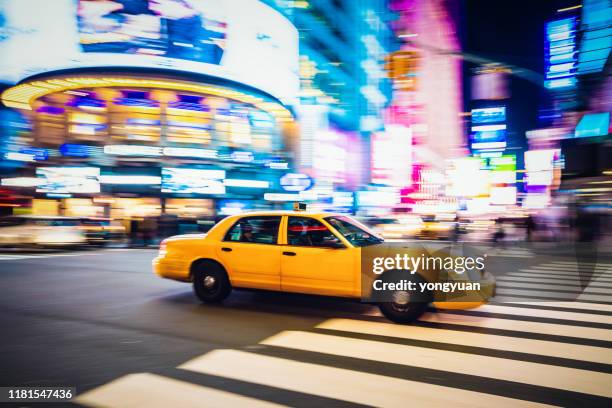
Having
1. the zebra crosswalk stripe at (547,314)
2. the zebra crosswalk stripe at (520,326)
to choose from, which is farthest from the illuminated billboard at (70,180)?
the zebra crosswalk stripe at (547,314)

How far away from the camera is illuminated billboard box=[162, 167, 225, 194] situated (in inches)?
1174

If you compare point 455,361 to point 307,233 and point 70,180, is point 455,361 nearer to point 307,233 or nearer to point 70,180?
point 307,233

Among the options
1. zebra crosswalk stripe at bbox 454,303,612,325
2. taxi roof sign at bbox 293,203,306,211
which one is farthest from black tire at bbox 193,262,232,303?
zebra crosswalk stripe at bbox 454,303,612,325

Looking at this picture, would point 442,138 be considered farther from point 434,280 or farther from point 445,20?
point 434,280

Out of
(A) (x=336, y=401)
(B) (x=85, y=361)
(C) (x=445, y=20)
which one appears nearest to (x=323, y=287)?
(A) (x=336, y=401)

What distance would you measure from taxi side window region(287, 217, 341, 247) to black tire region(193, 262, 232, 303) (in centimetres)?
140

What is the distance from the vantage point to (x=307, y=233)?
20.1 ft

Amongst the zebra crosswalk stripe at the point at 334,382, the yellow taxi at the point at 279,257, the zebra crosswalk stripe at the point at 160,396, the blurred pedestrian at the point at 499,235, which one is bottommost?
the blurred pedestrian at the point at 499,235

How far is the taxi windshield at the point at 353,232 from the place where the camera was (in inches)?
238

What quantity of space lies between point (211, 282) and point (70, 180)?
26.5 meters

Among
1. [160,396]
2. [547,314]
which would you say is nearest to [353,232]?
[547,314]

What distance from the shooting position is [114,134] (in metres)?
29.8

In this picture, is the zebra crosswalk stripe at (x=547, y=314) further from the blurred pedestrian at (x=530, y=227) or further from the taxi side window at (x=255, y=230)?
the blurred pedestrian at (x=530, y=227)

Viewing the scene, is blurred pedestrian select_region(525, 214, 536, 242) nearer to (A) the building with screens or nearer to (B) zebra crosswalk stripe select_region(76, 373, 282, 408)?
(B) zebra crosswalk stripe select_region(76, 373, 282, 408)
